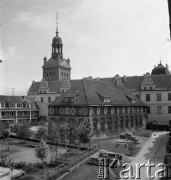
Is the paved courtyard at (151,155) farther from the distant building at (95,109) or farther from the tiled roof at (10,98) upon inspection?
the tiled roof at (10,98)

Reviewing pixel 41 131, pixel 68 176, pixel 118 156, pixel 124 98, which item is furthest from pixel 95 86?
pixel 68 176

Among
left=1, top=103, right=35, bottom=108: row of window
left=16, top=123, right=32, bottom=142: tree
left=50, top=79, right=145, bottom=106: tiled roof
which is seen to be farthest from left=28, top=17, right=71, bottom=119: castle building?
left=16, top=123, right=32, bottom=142: tree

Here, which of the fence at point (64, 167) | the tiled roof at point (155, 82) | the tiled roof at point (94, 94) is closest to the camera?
Answer: the fence at point (64, 167)

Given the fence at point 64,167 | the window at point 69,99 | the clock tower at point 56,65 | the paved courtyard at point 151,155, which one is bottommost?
the paved courtyard at point 151,155

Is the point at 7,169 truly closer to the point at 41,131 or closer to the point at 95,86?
the point at 41,131

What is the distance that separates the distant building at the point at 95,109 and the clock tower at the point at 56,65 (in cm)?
3294

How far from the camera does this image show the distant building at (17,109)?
68500mm

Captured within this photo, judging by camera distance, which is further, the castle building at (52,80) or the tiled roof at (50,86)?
the tiled roof at (50,86)

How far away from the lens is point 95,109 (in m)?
49.7

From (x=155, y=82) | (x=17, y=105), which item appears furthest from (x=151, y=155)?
(x=17, y=105)

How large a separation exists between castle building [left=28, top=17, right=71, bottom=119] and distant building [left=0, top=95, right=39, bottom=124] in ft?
9.87

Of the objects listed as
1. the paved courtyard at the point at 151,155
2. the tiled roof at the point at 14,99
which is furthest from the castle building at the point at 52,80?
the paved courtyard at the point at 151,155

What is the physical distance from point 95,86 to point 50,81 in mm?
30478

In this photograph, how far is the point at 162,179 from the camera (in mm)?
22609
